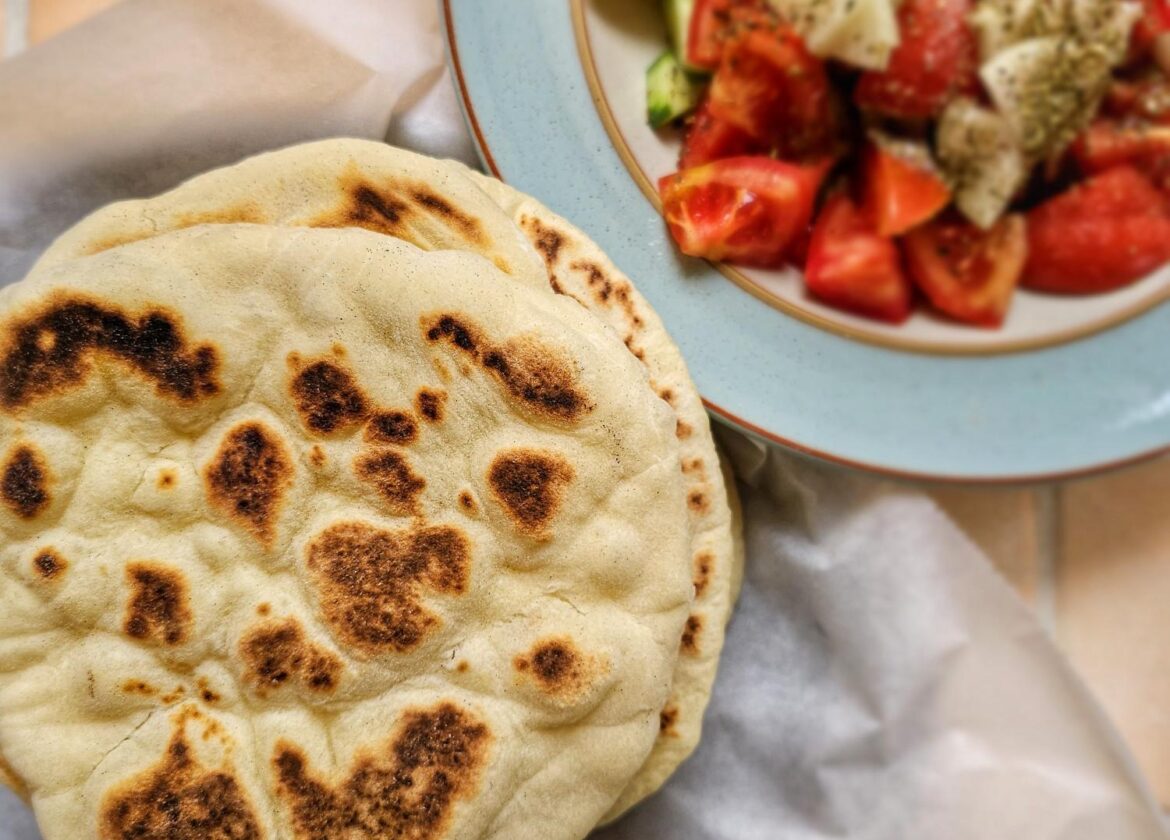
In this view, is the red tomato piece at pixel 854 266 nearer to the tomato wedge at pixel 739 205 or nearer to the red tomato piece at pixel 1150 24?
the tomato wedge at pixel 739 205

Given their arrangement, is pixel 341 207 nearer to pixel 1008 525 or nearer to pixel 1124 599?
pixel 1008 525

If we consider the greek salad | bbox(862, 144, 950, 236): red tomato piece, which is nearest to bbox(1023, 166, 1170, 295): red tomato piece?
the greek salad

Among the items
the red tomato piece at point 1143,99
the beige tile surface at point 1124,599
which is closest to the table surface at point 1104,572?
the beige tile surface at point 1124,599

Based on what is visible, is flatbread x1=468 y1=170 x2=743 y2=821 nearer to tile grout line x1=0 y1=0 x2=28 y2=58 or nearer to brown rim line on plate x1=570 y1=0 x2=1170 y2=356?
brown rim line on plate x1=570 y1=0 x2=1170 y2=356

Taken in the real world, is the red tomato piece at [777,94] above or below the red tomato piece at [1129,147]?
above

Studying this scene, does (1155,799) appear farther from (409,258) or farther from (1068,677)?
(409,258)

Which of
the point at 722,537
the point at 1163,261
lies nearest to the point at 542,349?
the point at 722,537

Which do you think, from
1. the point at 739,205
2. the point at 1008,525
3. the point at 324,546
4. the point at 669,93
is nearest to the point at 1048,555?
the point at 1008,525
